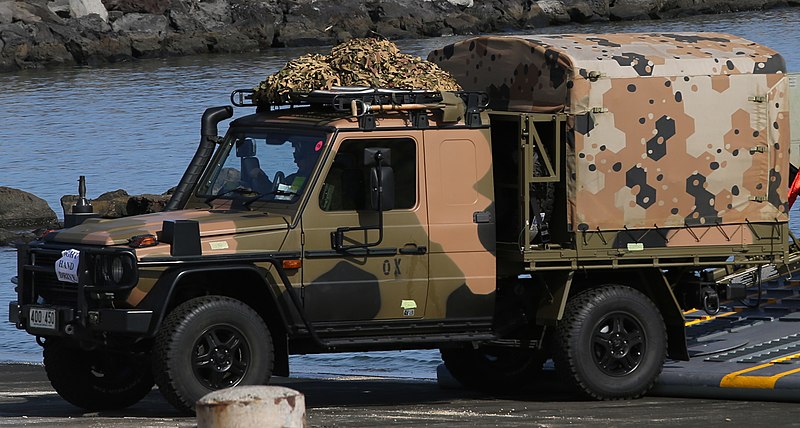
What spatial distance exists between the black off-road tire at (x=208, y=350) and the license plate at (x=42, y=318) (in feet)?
2.47

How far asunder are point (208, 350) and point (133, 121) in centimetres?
3938

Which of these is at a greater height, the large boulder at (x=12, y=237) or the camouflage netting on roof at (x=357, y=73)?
the camouflage netting on roof at (x=357, y=73)

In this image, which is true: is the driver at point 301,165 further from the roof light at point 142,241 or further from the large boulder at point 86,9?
→ the large boulder at point 86,9

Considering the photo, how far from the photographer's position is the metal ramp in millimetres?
11438

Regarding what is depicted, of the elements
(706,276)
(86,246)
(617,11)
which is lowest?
(617,11)

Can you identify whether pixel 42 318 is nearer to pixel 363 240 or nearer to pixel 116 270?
pixel 116 270

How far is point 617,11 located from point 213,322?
69.3m

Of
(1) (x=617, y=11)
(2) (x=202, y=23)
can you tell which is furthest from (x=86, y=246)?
(1) (x=617, y=11)

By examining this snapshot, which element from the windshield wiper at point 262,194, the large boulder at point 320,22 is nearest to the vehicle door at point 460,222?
the windshield wiper at point 262,194

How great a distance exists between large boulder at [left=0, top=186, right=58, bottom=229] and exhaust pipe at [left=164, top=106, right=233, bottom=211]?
18.2 m

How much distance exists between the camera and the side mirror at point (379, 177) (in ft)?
34.6

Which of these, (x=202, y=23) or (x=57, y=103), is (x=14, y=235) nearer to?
(x=57, y=103)

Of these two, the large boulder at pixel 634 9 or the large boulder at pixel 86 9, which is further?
the large boulder at pixel 634 9

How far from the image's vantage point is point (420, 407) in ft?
37.1
